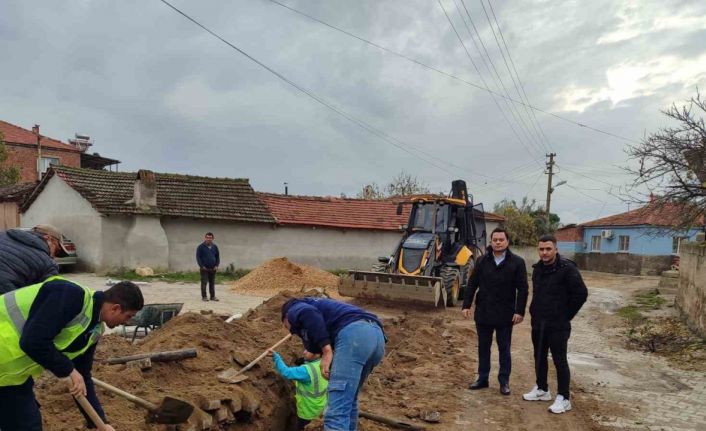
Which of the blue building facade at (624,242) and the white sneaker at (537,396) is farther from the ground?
the blue building facade at (624,242)

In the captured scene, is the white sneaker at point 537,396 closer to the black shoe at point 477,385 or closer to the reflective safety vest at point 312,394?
the black shoe at point 477,385

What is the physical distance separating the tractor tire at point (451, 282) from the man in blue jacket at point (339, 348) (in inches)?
334

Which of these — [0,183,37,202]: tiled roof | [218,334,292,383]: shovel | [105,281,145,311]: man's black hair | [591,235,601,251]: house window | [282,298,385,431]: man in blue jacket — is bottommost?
[218,334,292,383]: shovel

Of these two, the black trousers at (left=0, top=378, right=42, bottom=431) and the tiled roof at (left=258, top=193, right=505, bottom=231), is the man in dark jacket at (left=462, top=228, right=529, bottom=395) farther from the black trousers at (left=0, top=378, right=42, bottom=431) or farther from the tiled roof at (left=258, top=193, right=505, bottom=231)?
the tiled roof at (left=258, top=193, right=505, bottom=231)

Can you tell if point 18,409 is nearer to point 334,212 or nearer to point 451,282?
point 451,282

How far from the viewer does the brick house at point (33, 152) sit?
35.8m

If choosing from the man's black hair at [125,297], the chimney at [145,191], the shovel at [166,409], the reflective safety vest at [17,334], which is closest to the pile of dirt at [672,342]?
the shovel at [166,409]

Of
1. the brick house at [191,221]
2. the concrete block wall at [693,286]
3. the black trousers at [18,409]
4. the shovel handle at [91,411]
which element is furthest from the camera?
the brick house at [191,221]

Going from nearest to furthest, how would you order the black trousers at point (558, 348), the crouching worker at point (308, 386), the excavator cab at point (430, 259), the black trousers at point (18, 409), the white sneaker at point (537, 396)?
the black trousers at point (18, 409) < the crouching worker at point (308, 386) < the black trousers at point (558, 348) < the white sneaker at point (537, 396) < the excavator cab at point (430, 259)

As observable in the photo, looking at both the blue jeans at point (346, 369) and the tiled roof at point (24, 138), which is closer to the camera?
the blue jeans at point (346, 369)

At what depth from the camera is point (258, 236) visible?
22.1m

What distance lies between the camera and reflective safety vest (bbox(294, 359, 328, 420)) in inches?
181

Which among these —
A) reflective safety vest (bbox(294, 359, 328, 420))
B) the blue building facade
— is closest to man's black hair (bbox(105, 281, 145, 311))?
reflective safety vest (bbox(294, 359, 328, 420))

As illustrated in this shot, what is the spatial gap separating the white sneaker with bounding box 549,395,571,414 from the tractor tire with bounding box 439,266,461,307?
21.5 feet
